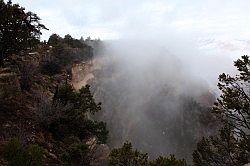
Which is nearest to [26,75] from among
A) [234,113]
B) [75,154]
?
[75,154]

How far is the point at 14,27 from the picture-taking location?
2014 cm

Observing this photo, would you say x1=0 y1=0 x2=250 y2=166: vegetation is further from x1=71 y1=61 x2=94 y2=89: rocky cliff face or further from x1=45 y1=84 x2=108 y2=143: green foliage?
x1=71 y1=61 x2=94 y2=89: rocky cliff face

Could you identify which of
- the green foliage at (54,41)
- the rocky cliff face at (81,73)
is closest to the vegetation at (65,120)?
the rocky cliff face at (81,73)

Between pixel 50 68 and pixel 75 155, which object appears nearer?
pixel 75 155

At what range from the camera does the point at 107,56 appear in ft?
140

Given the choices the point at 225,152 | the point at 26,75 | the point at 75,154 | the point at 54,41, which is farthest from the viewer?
the point at 54,41

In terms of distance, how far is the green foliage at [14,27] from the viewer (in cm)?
1992

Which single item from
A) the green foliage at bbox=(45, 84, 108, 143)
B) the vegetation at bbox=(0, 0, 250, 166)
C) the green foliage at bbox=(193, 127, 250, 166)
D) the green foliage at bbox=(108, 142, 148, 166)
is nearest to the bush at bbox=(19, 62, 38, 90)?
the vegetation at bbox=(0, 0, 250, 166)

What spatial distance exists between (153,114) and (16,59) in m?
15.0

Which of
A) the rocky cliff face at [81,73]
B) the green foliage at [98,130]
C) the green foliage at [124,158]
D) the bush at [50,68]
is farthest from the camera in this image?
the rocky cliff face at [81,73]

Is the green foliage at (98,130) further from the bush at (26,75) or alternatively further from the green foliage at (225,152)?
the green foliage at (225,152)

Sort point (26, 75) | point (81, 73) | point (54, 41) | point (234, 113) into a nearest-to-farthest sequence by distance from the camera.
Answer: point (234, 113) < point (26, 75) < point (81, 73) < point (54, 41)

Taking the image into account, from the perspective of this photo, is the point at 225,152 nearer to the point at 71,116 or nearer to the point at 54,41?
the point at 71,116

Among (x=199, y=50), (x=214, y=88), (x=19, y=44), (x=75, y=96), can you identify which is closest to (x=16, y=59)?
(x=19, y=44)
